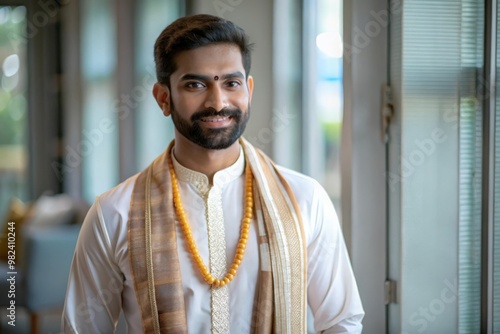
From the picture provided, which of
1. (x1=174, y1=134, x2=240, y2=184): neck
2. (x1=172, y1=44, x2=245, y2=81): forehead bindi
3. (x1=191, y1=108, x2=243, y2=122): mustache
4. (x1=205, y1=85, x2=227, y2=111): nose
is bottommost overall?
(x1=174, y1=134, x2=240, y2=184): neck

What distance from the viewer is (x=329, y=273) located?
1.64m

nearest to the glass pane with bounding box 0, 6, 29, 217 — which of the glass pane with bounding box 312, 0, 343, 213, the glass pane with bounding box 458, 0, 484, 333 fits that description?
the glass pane with bounding box 312, 0, 343, 213

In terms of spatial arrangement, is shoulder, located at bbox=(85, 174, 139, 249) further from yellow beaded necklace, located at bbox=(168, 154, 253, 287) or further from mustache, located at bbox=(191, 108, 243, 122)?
mustache, located at bbox=(191, 108, 243, 122)

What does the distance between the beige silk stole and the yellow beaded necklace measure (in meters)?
0.02

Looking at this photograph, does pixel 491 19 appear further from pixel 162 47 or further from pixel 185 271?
pixel 185 271

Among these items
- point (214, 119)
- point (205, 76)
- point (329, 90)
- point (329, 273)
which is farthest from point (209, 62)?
point (329, 90)

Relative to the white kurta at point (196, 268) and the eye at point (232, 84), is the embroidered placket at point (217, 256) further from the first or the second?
the eye at point (232, 84)

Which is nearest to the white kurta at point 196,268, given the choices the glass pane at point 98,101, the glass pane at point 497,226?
the glass pane at point 497,226

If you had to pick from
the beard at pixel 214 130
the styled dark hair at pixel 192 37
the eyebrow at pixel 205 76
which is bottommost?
the beard at pixel 214 130

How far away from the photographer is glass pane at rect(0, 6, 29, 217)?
317cm

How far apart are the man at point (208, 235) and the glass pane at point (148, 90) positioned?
2139 millimetres

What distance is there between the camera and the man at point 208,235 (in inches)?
60.0

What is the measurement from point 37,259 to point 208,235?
1.60 m

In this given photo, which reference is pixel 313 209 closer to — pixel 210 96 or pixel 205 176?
pixel 205 176
